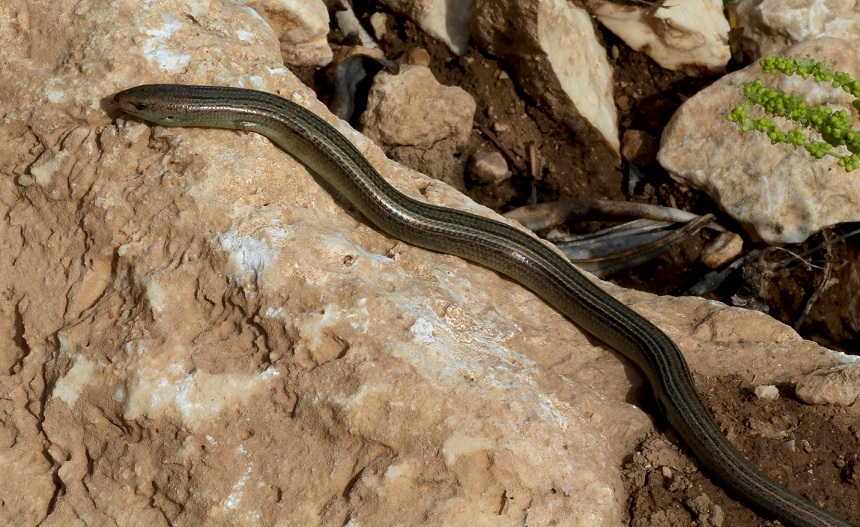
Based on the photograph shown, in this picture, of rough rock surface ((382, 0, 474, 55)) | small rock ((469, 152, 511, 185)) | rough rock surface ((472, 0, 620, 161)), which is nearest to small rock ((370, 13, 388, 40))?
rough rock surface ((382, 0, 474, 55))

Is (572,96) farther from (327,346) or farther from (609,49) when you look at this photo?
(327,346)

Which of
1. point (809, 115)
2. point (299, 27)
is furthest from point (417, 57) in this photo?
point (809, 115)

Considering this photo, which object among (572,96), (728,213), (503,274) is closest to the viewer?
(503,274)

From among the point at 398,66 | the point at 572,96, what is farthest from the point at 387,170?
the point at 572,96

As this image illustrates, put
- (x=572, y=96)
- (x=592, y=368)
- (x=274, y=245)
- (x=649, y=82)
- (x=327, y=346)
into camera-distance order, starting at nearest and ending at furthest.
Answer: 1. (x=327, y=346)
2. (x=274, y=245)
3. (x=592, y=368)
4. (x=572, y=96)
5. (x=649, y=82)

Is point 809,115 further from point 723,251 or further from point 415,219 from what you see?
point 723,251

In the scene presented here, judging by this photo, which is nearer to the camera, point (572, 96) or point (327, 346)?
point (327, 346)

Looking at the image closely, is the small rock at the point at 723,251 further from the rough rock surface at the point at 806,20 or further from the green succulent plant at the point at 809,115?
the green succulent plant at the point at 809,115

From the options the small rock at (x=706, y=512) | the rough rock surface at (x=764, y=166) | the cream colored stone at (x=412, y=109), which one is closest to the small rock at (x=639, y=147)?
the rough rock surface at (x=764, y=166)
